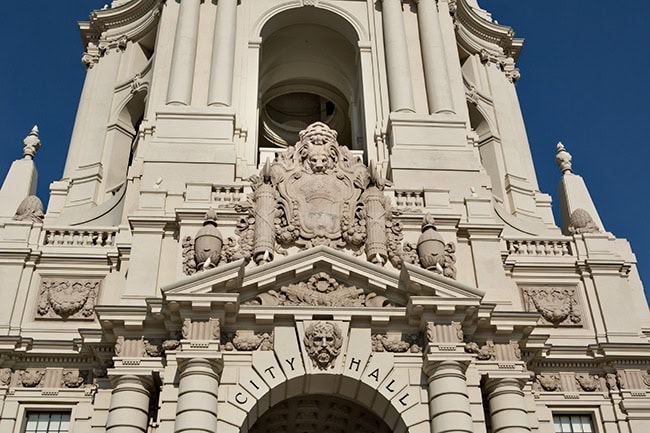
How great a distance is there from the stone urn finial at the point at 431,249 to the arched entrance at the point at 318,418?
4.01m

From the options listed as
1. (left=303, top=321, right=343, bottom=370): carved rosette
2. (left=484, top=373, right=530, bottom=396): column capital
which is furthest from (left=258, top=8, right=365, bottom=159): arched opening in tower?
(left=484, top=373, right=530, bottom=396): column capital

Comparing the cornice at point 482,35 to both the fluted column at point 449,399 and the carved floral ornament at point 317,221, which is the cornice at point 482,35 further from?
the fluted column at point 449,399

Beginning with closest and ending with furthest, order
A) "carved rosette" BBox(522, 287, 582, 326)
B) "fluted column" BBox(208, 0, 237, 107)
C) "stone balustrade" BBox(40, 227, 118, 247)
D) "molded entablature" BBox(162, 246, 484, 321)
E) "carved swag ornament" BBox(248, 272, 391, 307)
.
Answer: "molded entablature" BBox(162, 246, 484, 321) < "carved swag ornament" BBox(248, 272, 391, 307) < "carved rosette" BBox(522, 287, 582, 326) < "stone balustrade" BBox(40, 227, 118, 247) < "fluted column" BBox(208, 0, 237, 107)

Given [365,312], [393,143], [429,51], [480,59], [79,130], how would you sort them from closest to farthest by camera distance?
[365,312] < [393,143] < [429,51] < [79,130] < [480,59]

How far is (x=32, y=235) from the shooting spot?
23734 millimetres

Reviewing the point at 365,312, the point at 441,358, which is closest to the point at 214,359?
the point at 365,312

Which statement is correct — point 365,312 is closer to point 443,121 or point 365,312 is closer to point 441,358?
point 441,358

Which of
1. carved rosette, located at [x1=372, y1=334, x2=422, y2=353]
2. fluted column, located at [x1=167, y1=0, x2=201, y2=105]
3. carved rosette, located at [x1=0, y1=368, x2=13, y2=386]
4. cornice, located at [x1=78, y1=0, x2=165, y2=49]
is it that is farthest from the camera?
cornice, located at [x1=78, y1=0, x2=165, y2=49]

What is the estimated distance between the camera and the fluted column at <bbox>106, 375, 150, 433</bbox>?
61.0ft

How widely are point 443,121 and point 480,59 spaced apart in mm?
12020

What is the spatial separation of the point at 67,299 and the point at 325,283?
7.41m

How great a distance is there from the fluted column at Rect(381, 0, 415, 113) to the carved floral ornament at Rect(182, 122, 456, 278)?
19.3ft

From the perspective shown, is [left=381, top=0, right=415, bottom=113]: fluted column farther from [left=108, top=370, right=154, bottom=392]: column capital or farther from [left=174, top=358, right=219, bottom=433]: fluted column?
[left=108, top=370, right=154, bottom=392]: column capital

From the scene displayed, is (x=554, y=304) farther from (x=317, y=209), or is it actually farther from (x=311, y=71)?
(x=311, y=71)
